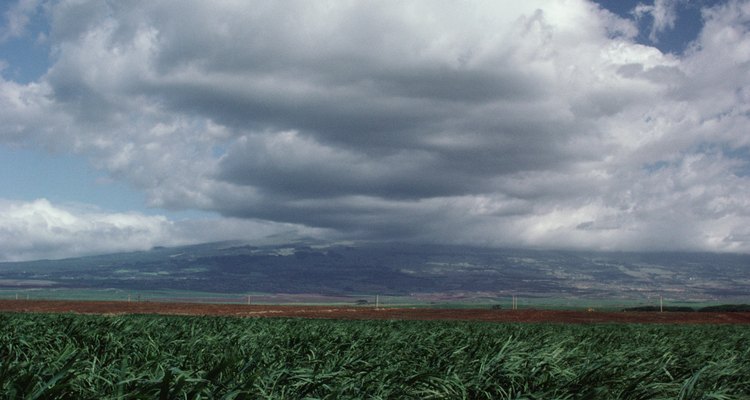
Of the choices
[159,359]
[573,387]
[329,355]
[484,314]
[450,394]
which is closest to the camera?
[450,394]

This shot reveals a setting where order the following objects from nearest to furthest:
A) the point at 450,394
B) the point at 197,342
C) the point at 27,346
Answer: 1. the point at 450,394
2. the point at 27,346
3. the point at 197,342

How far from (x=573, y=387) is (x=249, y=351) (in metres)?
5.01

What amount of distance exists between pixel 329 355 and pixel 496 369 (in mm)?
2999

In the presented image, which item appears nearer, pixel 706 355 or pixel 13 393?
pixel 13 393

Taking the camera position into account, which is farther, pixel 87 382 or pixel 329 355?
pixel 329 355

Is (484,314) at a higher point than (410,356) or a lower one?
lower

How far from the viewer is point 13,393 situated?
3.83m

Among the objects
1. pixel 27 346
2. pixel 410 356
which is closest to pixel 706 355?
pixel 410 356

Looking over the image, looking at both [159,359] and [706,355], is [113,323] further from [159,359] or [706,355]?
[706,355]

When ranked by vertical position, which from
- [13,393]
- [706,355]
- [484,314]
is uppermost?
[13,393]

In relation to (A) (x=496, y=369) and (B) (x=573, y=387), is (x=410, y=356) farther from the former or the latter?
(B) (x=573, y=387)

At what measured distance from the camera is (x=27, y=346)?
965 centimetres

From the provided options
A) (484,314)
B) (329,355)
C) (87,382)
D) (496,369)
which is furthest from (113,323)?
(484,314)

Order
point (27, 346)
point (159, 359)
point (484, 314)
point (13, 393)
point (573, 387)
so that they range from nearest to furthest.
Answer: point (13, 393), point (573, 387), point (159, 359), point (27, 346), point (484, 314)
